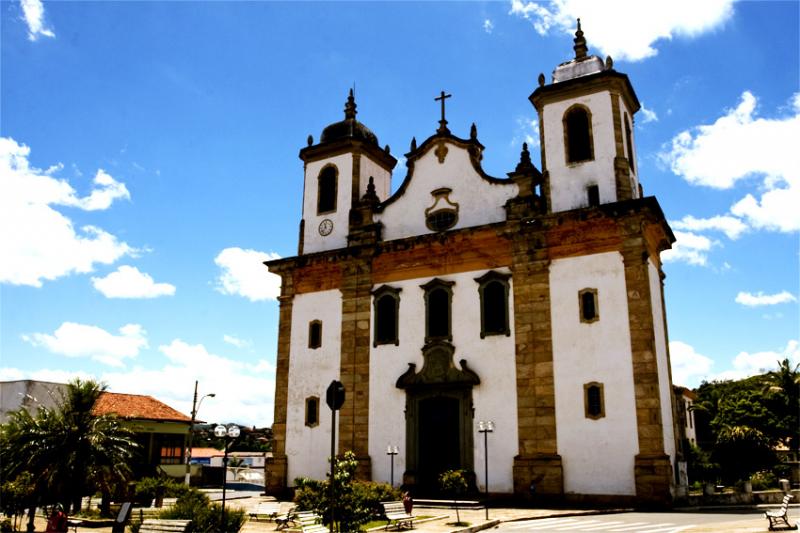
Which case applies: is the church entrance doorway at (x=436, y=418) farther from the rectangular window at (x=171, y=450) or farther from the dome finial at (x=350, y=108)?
the rectangular window at (x=171, y=450)

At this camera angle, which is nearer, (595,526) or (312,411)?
(595,526)

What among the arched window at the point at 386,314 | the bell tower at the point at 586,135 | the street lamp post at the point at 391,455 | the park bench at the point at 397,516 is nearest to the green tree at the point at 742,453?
the bell tower at the point at 586,135

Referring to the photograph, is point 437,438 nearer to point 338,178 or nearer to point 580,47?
point 338,178

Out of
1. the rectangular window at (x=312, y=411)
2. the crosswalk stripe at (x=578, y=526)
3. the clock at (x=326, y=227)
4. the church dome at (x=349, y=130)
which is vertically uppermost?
the church dome at (x=349, y=130)

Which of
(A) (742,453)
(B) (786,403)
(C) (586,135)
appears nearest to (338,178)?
(C) (586,135)

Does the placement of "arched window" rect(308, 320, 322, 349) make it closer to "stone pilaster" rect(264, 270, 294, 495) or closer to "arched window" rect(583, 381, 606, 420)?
"stone pilaster" rect(264, 270, 294, 495)

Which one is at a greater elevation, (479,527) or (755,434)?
(755,434)

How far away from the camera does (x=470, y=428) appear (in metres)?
24.7

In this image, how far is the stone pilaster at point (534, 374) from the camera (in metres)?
22.9

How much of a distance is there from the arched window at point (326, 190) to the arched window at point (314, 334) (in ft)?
17.4

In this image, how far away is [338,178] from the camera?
31.3m

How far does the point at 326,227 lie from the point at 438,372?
9063 mm

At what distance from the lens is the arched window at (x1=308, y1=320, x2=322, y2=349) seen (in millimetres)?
28844

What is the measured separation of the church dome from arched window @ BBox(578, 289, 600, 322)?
13.0m
